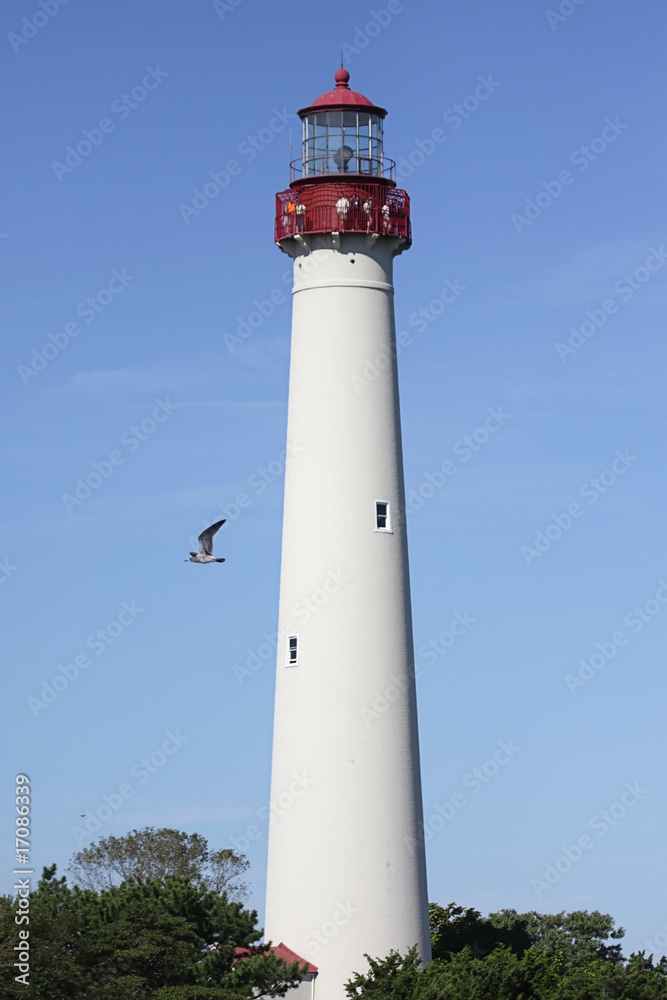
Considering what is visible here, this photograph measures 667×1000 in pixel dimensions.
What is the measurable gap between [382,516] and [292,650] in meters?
3.53

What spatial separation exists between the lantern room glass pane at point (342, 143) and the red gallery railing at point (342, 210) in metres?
0.76

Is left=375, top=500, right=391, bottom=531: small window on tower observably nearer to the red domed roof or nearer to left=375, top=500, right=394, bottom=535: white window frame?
left=375, top=500, right=394, bottom=535: white window frame

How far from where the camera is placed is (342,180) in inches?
1745

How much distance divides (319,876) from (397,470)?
29.5 ft

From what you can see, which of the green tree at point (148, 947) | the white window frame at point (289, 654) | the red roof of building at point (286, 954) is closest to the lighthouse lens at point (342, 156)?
the white window frame at point (289, 654)

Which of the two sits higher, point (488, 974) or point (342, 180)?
point (342, 180)

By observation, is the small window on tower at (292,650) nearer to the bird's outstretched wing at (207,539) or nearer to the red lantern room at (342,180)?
the bird's outstretched wing at (207,539)

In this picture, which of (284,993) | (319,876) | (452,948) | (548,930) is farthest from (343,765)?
(548,930)

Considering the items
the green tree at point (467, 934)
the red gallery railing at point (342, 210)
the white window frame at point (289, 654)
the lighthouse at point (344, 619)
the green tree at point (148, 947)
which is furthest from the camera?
the green tree at point (467, 934)

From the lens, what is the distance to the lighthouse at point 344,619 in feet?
137

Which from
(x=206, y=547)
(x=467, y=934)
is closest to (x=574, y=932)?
(x=467, y=934)

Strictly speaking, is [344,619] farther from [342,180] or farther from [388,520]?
[342,180]

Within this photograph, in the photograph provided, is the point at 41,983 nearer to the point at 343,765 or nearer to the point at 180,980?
the point at 180,980

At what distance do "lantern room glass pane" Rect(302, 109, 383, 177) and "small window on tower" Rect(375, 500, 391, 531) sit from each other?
25.2 ft
